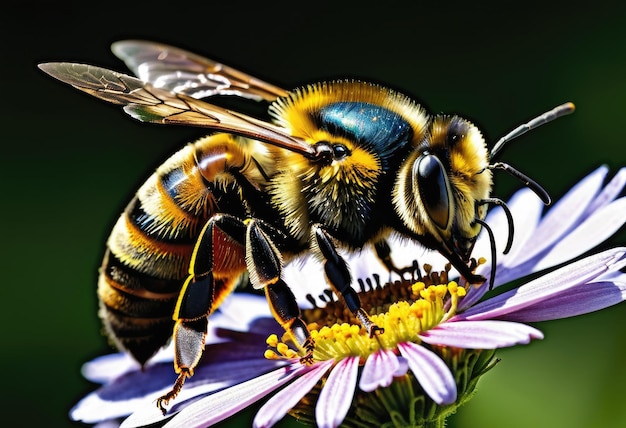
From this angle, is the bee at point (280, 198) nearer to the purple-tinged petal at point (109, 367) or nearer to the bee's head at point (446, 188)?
the bee's head at point (446, 188)

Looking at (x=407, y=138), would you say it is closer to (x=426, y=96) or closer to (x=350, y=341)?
(x=350, y=341)

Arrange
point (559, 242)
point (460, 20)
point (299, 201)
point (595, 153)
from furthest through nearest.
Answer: point (460, 20) → point (595, 153) → point (559, 242) → point (299, 201)

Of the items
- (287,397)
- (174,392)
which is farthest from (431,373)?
(174,392)

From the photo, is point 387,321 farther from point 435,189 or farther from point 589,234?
point 589,234

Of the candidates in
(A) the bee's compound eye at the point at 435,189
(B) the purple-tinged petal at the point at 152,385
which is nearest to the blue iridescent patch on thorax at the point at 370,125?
(A) the bee's compound eye at the point at 435,189

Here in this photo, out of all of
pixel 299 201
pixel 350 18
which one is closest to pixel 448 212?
pixel 299 201
